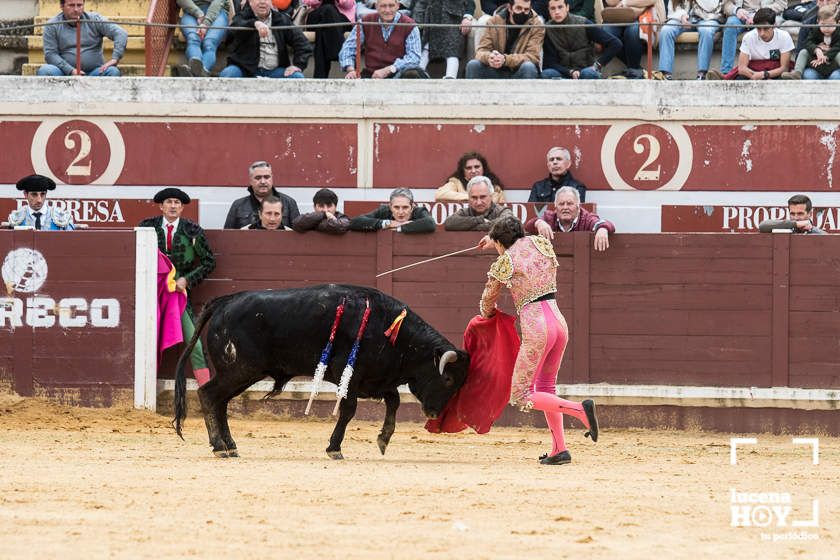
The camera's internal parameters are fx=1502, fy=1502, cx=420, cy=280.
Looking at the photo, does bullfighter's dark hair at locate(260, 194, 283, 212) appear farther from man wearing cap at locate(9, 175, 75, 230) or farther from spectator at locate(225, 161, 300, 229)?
man wearing cap at locate(9, 175, 75, 230)

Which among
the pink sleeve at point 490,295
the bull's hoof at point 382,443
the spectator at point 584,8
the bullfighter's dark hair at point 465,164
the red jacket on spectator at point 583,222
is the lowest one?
the bull's hoof at point 382,443

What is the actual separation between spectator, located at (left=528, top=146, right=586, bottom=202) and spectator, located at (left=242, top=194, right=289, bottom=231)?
6.70 ft

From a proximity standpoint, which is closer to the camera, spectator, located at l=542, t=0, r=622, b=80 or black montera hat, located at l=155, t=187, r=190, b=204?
black montera hat, located at l=155, t=187, r=190, b=204

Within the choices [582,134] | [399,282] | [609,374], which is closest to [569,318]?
[609,374]

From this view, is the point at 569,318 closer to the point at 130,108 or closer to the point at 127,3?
the point at 130,108

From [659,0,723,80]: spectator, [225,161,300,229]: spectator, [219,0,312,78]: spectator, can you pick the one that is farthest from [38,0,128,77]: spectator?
[659,0,723,80]: spectator

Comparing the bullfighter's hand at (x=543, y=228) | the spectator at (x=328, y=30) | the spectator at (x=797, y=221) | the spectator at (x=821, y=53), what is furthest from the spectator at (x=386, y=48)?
the spectator at (x=797, y=221)

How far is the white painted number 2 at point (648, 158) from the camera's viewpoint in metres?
12.1

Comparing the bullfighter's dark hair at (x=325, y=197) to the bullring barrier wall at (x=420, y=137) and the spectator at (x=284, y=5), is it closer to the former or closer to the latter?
the bullring barrier wall at (x=420, y=137)

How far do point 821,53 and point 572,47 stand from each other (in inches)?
79.2

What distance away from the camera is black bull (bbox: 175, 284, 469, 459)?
8.32 metres

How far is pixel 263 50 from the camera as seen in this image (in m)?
12.6

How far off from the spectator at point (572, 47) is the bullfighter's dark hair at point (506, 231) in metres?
4.55

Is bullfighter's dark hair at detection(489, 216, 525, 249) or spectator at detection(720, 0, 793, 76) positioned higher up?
spectator at detection(720, 0, 793, 76)
